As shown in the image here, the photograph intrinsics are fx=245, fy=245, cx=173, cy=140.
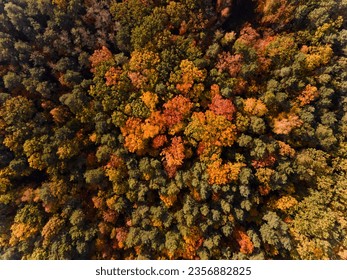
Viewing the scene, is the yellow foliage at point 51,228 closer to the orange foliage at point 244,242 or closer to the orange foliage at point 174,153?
the orange foliage at point 174,153

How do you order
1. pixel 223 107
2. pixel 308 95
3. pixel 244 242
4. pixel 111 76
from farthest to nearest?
pixel 244 242, pixel 223 107, pixel 111 76, pixel 308 95

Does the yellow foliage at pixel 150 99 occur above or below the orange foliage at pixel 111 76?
below

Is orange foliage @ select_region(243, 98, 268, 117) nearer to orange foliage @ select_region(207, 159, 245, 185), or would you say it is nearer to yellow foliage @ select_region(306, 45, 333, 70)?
orange foliage @ select_region(207, 159, 245, 185)

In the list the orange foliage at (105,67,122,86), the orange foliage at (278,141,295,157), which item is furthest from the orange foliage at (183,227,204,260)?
the orange foliage at (105,67,122,86)

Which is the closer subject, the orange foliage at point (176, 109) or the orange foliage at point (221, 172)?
the orange foliage at point (221, 172)

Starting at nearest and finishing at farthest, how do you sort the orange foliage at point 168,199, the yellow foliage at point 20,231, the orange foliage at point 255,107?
the yellow foliage at point 20,231 → the orange foliage at point 255,107 → the orange foliage at point 168,199

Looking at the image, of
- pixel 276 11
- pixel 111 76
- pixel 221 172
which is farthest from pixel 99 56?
pixel 276 11

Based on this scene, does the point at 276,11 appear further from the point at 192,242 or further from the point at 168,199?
the point at 192,242

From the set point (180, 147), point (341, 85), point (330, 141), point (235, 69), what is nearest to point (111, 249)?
point (180, 147)

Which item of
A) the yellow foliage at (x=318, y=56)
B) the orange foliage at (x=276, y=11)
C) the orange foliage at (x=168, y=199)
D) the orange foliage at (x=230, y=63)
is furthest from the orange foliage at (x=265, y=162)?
the orange foliage at (x=276, y=11)
